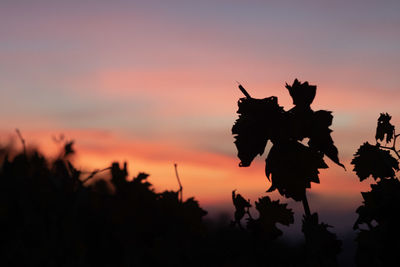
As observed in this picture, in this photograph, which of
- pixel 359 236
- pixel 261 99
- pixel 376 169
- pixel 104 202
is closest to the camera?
pixel 261 99

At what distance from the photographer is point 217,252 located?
595 centimetres

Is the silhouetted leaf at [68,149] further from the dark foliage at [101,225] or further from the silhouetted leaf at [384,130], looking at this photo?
the silhouetted leaf at [384,130]

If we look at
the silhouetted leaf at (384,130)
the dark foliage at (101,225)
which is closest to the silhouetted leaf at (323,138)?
the silhouetted leaf at (384,130)

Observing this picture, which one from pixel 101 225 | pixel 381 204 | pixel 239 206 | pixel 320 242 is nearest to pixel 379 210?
pixel 381 204

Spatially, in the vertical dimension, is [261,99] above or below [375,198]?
above

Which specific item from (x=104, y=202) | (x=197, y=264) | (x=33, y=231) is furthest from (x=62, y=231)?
(x=197, y=264)

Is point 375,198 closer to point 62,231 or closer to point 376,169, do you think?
point 376,169

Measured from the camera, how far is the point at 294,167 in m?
1.85

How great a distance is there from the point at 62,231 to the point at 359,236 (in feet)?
13.8

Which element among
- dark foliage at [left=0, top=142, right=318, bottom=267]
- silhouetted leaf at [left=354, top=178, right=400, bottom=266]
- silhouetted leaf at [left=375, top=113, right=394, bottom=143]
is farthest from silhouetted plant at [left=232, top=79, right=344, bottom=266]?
dark foliage at [left=0, top=142, right=318, bottom=267]

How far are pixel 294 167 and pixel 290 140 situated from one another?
103 mm

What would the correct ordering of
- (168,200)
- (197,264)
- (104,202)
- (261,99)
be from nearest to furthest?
(261,99) < (168,200) < (104,202) < (197,264)

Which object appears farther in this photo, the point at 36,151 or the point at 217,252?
the point at 36,151

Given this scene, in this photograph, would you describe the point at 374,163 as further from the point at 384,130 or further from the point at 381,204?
the point at 381,204
